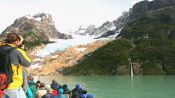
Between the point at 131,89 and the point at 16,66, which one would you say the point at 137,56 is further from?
the point at 16,66

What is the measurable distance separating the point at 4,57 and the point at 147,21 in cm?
17282

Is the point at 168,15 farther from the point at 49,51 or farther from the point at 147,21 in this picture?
the point at 49,51

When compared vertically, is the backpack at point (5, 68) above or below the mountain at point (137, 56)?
above

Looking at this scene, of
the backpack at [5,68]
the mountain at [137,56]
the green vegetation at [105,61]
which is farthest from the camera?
the green vegetation at [105,61]

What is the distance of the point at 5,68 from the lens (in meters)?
7.38

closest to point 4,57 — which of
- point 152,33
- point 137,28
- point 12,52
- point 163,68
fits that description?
point 12,52

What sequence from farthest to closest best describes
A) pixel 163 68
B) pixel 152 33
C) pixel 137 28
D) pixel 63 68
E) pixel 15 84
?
1. pixel 137 28
2. pixel 152 33
3. pixel 63 68
4. pixel 163 68
5. pixel 15 84

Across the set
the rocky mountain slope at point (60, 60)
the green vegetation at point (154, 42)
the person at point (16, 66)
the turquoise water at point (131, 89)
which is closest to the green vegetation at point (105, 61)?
the green vegetation at point (154, 42)

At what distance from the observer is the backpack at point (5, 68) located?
7211 millimetres

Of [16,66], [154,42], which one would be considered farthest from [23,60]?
[154,42]

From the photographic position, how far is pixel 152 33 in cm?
15375

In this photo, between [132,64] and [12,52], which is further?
[132,64]

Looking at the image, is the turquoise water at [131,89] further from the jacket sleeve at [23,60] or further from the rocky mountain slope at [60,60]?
the rocky mountain slope at [60,60]

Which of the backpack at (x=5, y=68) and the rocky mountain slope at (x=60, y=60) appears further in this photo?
the rocky mountain slope at (x=60, y=60)
